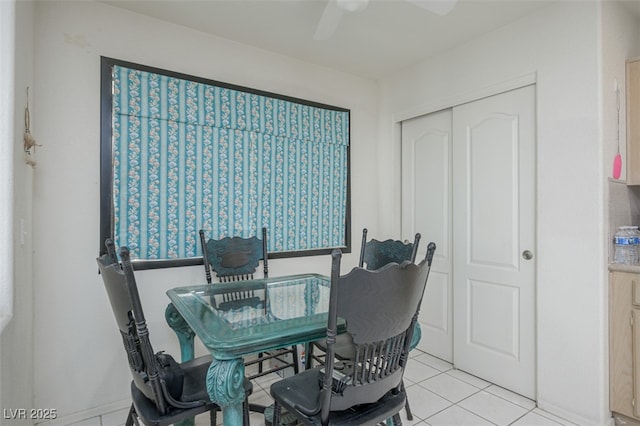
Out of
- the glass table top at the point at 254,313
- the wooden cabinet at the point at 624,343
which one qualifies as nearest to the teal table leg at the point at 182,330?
the glass table top at the point at 254,313

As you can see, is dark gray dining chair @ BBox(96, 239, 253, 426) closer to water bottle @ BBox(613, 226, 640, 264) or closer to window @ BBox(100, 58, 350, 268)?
window @ BBox(100, 58, 350, 268)

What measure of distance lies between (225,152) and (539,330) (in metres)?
2.57

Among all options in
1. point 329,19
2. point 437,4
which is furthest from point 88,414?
point 437,4

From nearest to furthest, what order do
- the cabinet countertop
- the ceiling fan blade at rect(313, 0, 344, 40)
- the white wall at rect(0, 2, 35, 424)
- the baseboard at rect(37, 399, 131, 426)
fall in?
the white wall at rect(0, 2, 35, 424) < the ceiling fan blade at rect(313, 0, 344, 40) < the cabinet countertop < the baseboard at rect(37, 399, 131, 426)

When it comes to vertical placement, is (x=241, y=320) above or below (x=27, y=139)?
below

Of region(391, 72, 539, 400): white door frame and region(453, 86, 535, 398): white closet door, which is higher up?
region(391, 72, 539, 400): white door frame

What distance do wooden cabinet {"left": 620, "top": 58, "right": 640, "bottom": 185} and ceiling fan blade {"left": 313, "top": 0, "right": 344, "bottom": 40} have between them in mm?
1934

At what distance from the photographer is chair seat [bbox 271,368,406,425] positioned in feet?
4.24

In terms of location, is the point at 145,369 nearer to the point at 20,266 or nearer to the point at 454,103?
the point at 20,266

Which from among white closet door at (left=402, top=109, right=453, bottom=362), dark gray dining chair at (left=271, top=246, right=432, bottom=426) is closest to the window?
white closet door at (left=402, top=109, right=453, bottom=362)

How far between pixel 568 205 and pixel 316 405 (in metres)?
1.94

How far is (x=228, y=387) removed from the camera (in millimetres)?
1253

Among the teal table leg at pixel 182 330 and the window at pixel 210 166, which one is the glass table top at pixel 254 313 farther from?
the window at pixel 210 166

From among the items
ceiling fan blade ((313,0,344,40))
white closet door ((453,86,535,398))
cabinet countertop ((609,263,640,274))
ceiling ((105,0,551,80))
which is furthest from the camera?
white closet door ((453,86,535,398))
